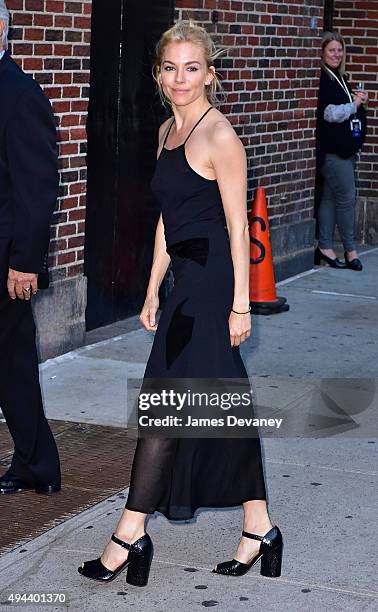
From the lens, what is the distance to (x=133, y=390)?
25.3ft

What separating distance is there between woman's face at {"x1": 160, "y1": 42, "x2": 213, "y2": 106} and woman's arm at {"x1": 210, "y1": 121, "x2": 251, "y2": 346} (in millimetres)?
161

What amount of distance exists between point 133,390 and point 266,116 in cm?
441

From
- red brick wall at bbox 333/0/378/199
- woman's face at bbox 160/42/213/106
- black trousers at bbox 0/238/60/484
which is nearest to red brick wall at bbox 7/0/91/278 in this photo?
black trousers at bbox 0/238/60/484

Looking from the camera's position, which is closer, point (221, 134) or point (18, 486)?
point (221, 134)

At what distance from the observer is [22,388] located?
570cm

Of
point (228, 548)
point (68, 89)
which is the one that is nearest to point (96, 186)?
point (68, 89)

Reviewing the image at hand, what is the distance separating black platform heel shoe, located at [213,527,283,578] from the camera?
16.3 feet

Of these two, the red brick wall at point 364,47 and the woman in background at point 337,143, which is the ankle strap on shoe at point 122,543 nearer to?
the woman in background at point 337,143

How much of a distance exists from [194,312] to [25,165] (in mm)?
1018

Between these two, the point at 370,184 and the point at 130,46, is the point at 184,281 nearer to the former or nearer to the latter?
the point at 130,46

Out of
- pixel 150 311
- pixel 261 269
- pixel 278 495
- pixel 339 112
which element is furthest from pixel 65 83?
pixel 339 112

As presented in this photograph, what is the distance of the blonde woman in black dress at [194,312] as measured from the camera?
4789mm

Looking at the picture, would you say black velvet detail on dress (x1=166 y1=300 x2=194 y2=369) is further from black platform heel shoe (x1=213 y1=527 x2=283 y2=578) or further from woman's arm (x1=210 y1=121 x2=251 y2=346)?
black platform heel shoe (x1=213 y1=527 x2=283 y2=578)

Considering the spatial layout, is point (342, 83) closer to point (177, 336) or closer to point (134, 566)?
point (177, 336)
